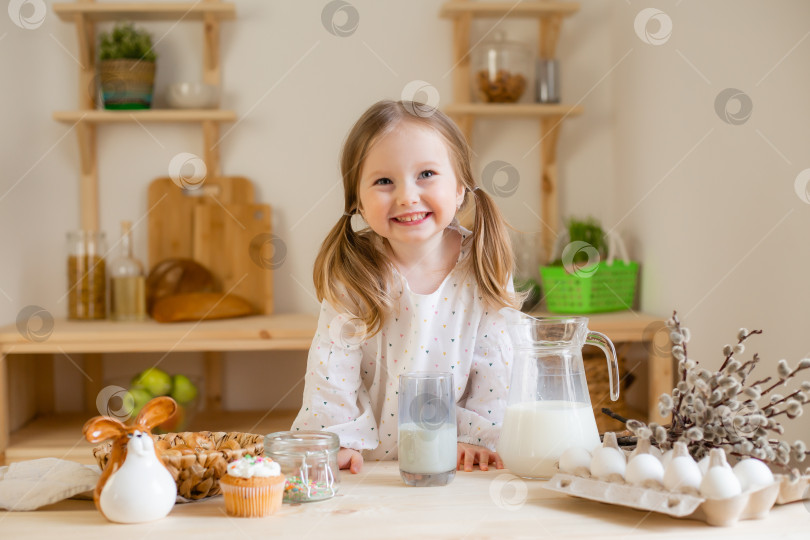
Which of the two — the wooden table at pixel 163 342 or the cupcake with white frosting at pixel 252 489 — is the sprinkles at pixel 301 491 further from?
the wooden table at pixel 163 342

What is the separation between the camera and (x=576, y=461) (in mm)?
790

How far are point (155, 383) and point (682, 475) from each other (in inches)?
65.5

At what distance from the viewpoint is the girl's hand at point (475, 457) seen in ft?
3.15

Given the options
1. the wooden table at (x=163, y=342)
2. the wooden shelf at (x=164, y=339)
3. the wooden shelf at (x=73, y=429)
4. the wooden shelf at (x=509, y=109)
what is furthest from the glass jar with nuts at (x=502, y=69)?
the wooden shelf at (x=73, y=429)

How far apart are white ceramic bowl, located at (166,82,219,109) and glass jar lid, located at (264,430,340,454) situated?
1.68 m

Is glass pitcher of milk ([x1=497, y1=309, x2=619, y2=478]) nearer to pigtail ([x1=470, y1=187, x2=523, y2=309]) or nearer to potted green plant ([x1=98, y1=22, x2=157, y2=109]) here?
pigtail ([x1=470, y1=187, x2=523, y2=309])

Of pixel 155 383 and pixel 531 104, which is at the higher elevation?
pixel 531 104

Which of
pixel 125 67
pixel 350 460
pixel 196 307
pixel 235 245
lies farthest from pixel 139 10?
pixel 350 460

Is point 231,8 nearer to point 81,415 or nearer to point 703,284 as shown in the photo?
point 81,415

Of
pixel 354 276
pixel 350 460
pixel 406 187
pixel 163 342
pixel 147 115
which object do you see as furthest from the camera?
pixel 147 115

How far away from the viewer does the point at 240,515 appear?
0.74 metres

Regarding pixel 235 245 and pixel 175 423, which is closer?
pixel 175 423

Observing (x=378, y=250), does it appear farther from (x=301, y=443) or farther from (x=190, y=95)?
(x=190, y=95)

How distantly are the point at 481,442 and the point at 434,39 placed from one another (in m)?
1.63
